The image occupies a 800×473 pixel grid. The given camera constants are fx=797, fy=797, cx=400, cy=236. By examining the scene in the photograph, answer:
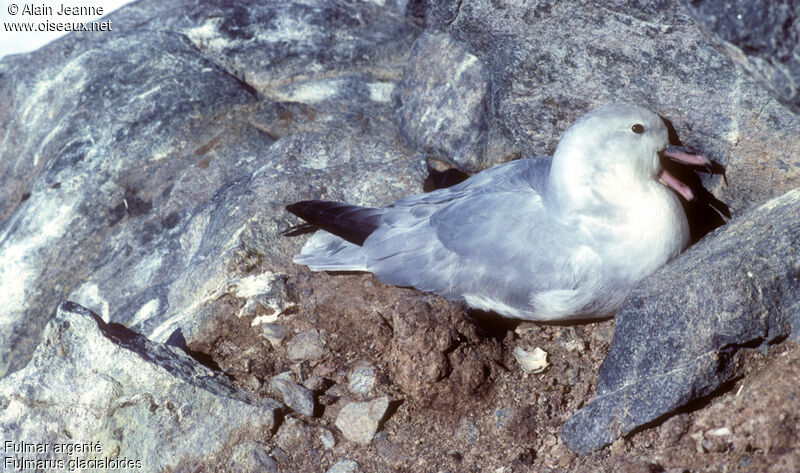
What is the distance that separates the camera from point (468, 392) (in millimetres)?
2959

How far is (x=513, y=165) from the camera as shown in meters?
3.56

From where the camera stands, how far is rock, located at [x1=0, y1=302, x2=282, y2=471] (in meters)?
2.93

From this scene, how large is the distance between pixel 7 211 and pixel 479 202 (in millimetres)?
3648

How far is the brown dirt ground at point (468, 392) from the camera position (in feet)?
7.60

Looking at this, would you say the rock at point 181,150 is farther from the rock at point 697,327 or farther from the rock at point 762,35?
the rock at point 762,35

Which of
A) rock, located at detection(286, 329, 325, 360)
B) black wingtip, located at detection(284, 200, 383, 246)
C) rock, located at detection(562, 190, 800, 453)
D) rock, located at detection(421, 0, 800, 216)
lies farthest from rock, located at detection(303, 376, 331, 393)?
rock, located at detection(421, 0, 800, 216)

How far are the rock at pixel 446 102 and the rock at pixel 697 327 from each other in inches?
72.2

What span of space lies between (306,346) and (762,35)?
79.6 inches

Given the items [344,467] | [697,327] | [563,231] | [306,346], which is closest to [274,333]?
[306,346]

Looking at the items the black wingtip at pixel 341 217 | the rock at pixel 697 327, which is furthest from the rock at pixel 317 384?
the rock at pixel 697 327

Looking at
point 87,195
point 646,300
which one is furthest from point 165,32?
point 646,300

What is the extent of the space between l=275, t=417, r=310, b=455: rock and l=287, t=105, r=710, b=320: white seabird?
79 centimetres

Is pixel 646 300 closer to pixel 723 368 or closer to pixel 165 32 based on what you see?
pixel 723 368

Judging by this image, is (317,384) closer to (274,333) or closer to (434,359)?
(274,333)
